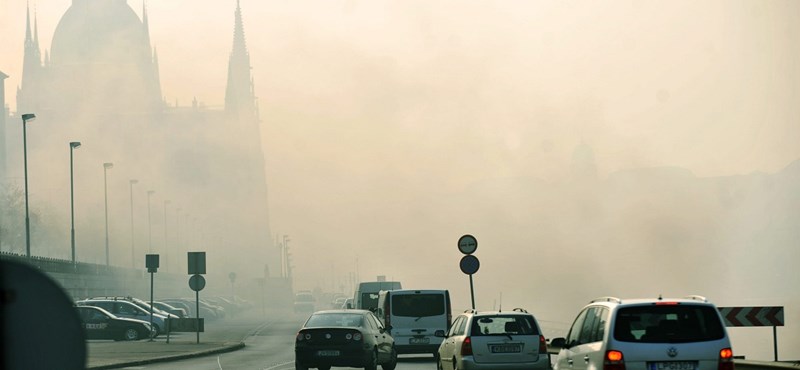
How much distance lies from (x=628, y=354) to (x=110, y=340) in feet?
125

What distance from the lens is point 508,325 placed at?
818 inches

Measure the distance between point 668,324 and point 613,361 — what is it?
741mm

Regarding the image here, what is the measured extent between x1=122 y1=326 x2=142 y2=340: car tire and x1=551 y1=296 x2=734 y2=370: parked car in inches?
1450

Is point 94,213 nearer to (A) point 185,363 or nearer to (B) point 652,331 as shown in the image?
(A) point 185,363

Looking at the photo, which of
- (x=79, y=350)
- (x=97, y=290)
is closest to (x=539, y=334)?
(x=79, y=350)

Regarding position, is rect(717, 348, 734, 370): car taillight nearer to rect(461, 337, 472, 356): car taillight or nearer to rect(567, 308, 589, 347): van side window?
rect(567, 308, 589, 347): van side window

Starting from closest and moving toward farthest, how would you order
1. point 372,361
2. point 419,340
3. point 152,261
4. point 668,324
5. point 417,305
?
point 668,324, point 372,361, point 419,340, point 417,305, point 152,261

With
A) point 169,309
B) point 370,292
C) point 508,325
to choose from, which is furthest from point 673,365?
point 169,309

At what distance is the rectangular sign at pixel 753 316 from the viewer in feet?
72.9

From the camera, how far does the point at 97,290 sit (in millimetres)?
95000

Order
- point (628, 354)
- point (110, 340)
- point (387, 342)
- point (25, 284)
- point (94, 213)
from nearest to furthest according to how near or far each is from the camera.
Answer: point (25, 284)
point (628, 354)
point (387, 342)
point (110, 340)
point (94, 213)

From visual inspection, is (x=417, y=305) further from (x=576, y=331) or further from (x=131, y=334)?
(x=131, y=334)

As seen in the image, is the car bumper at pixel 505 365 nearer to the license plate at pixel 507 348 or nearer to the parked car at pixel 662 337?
the license plate at pixel 507 348

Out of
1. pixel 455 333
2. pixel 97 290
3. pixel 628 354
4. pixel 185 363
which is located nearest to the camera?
pixel 628 354
